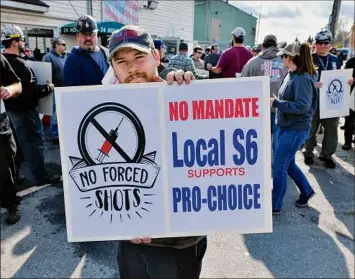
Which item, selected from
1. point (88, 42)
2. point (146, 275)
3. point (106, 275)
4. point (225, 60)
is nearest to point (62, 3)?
point (225, 60)

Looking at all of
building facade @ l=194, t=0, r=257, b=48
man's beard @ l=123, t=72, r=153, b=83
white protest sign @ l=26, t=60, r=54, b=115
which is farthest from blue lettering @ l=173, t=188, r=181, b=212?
building facade @ l=194, t=0, r=257, b=48

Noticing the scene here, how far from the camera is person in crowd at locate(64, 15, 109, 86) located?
9.98 ft

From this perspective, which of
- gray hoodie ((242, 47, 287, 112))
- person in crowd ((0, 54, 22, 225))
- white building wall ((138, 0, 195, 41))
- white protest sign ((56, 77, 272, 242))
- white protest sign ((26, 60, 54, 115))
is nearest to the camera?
white protest sign ((56, 77, 272, 242))

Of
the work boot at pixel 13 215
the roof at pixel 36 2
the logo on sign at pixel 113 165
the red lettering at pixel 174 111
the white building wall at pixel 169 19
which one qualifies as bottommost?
the work boot at pixel 13 215

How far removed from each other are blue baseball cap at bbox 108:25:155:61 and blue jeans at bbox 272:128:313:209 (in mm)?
2191

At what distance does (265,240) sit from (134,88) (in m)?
2.24

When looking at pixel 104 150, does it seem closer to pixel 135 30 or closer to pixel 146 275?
pixel 135 30

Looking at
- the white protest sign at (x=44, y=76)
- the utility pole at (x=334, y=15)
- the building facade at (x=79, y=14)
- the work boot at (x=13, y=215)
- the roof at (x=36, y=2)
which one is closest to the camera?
the work boot at (x=13, y=215)

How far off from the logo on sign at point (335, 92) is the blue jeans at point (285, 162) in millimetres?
1607

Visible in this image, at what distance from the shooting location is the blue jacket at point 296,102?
306 cm

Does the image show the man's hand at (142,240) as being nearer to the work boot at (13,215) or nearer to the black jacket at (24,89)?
the work boot at (13,215)

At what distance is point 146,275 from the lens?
154 cm

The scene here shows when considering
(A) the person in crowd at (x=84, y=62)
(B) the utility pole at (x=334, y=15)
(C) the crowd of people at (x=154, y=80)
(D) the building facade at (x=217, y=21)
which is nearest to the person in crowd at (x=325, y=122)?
(C) the crowd of people at (x=154, y=80)

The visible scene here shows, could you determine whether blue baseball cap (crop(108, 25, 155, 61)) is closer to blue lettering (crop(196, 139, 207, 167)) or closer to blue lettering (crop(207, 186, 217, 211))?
blue lettering (crop(196, 139, 207, 167))
